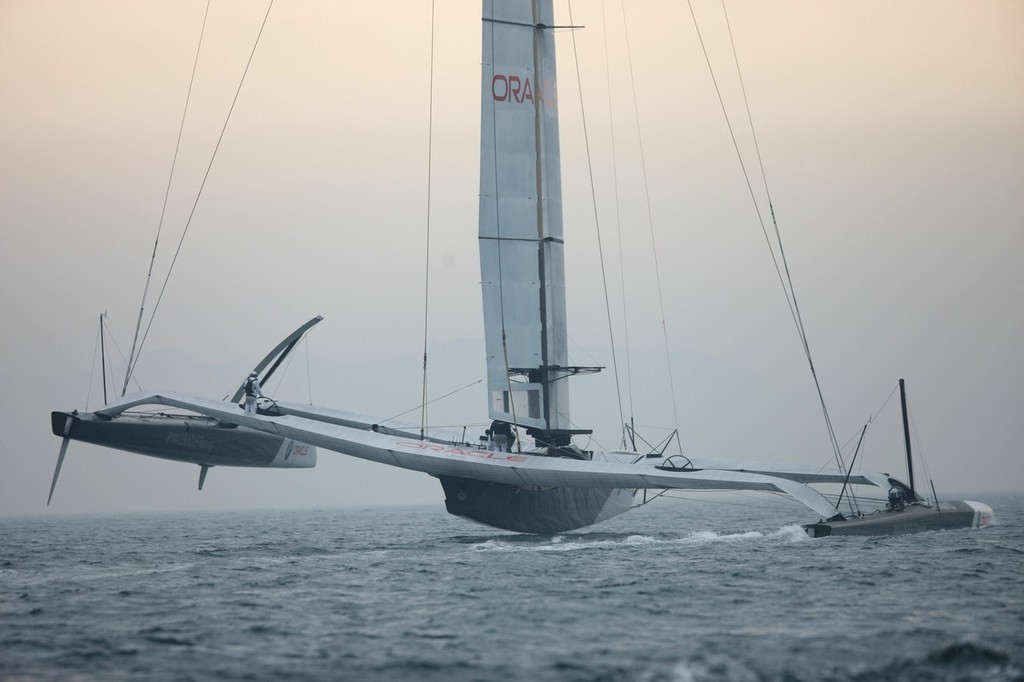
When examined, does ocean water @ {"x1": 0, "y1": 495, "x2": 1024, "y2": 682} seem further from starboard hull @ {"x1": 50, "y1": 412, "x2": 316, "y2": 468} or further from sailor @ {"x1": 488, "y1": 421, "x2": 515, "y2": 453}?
starboard hull @ {"x1": 50, "y1": 412, "x2": 316, "y2": 468}

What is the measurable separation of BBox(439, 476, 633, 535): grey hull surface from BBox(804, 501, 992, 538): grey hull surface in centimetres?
539

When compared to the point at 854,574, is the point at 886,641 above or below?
below

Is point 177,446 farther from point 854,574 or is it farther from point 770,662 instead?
point 770,662

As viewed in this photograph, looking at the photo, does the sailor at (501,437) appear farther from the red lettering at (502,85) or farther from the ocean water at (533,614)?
the red lettering at (502,85)

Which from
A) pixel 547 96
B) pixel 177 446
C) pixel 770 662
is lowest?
pixel 770 662

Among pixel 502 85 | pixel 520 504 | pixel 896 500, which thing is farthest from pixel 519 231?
pixel 896 500

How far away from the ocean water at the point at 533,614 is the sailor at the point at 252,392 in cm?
335

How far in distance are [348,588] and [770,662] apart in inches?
325

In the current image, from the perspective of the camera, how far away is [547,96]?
86.4 feet

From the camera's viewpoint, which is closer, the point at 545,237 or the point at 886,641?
the point at 886,641

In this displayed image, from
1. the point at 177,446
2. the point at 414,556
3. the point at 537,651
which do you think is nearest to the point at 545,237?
the point at 414,556

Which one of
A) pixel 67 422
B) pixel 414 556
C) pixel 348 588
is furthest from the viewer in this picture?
pixel 67 422

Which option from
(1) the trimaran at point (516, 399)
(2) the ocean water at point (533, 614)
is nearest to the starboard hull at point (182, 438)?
(1) the trimaran at point (516, 399)

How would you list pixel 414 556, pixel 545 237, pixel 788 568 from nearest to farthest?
1. pixel 788 568
2. pixel 414 556
3. pixel 545 237
